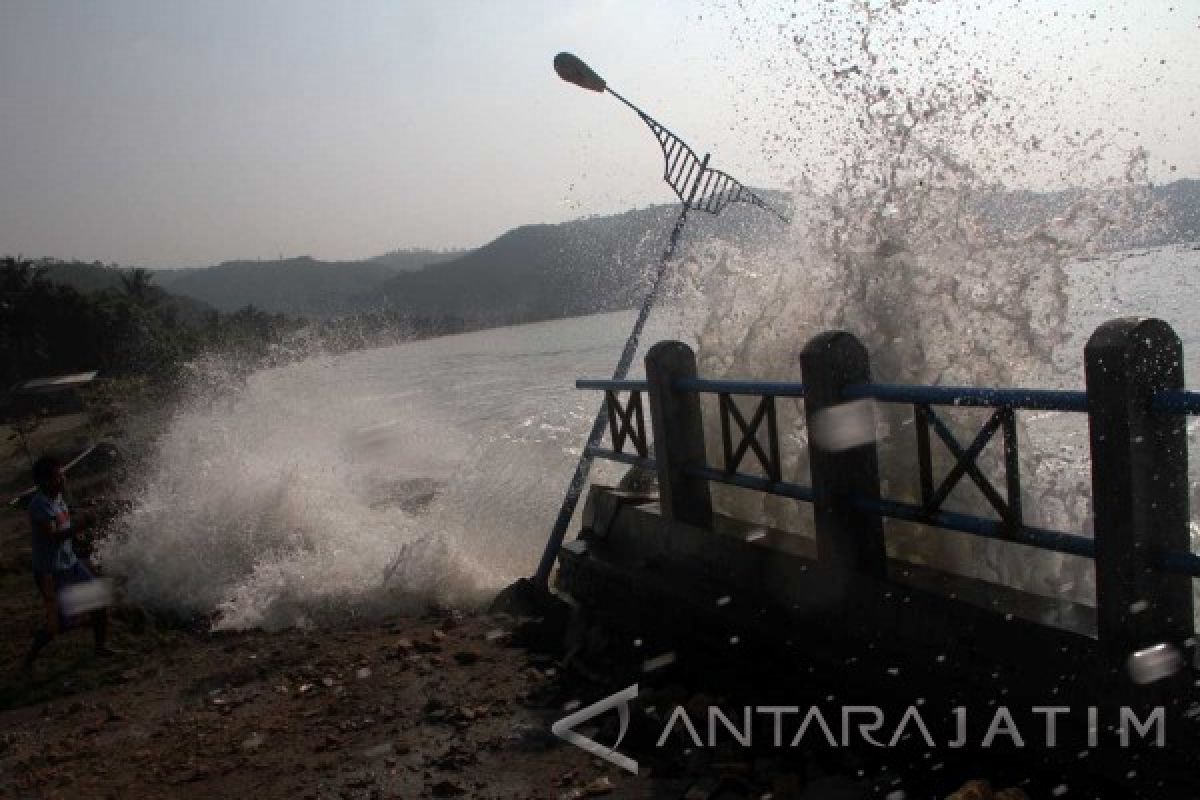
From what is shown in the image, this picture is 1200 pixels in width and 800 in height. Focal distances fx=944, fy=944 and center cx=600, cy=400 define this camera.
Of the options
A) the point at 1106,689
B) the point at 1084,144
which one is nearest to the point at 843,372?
the point at 1106,689

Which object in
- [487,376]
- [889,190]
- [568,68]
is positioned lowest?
[487,376]

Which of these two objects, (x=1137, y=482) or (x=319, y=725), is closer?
(x=1137, y=482)

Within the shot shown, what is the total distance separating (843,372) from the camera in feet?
15.0

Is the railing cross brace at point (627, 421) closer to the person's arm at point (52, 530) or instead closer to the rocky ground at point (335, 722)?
the rocky ground at point (335, 722)

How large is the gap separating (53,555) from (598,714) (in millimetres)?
5299

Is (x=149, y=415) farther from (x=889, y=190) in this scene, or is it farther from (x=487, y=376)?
(x=889, y=190)

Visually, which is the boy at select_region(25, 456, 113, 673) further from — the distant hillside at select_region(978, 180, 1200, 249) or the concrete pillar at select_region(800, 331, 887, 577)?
the distant hillside at select_region(978, 180, 1200, 249)

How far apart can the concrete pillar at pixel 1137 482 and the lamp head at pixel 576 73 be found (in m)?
5.46

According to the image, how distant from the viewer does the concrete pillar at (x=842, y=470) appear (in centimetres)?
456

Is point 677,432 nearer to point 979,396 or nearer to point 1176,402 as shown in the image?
point 979,396

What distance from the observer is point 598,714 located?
5449 millimetres

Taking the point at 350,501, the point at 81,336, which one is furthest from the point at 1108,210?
the point at 81,336

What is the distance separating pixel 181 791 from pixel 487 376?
32225 millimetres

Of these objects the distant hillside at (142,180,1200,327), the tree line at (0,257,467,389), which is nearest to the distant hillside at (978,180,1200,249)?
the distant hillside at (142,180,1200,327)
